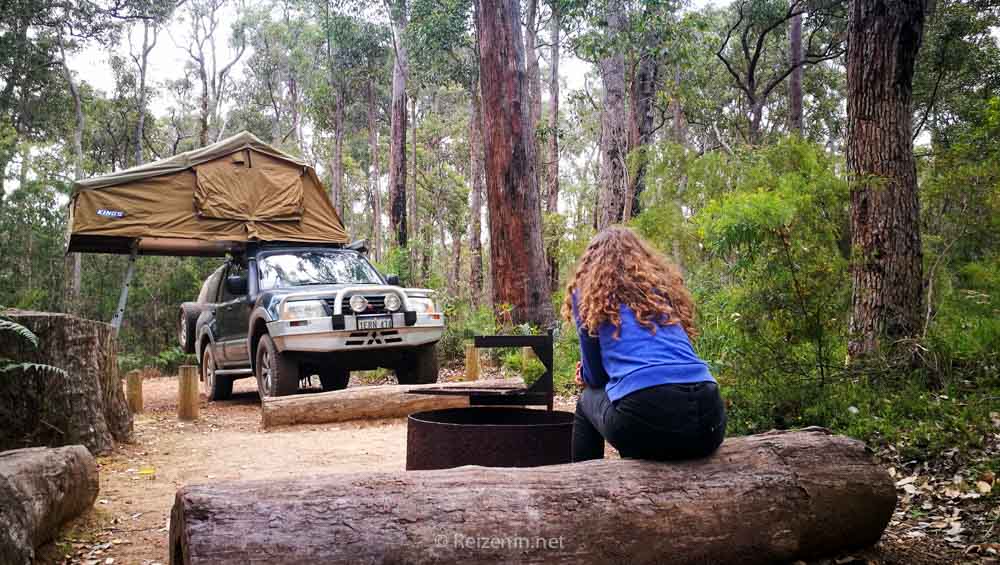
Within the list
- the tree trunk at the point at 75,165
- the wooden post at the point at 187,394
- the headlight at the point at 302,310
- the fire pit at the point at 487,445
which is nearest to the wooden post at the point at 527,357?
the headlight at the point at 302,310

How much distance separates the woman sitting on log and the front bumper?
519cm

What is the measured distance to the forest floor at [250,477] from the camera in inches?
148

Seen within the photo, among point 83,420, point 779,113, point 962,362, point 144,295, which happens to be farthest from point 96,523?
point 779,113

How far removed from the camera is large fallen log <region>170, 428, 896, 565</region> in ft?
9.04

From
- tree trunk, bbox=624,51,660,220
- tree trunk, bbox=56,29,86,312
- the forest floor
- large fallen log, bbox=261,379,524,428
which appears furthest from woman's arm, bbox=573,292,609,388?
tree trunk, bbox=56,29,86,312

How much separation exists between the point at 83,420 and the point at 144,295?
17.1m

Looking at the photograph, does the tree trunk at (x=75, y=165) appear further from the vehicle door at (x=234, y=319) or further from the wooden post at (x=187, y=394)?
the wooden post at (x=187, y=394)

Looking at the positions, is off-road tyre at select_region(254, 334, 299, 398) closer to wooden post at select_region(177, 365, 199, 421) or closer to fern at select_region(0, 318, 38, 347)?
wooden post at select_region(177, 365, 199, 421)

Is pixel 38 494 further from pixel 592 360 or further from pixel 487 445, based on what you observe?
pixel 592 360

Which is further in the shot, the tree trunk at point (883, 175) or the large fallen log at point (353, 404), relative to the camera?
the large fallen log at point (353, 404)

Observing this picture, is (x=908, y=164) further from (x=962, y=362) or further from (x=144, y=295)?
(x=144, y=295)

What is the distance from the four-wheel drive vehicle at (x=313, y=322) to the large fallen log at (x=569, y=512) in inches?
220

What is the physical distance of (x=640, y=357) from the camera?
3.39 meters

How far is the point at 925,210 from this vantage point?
8.93m
